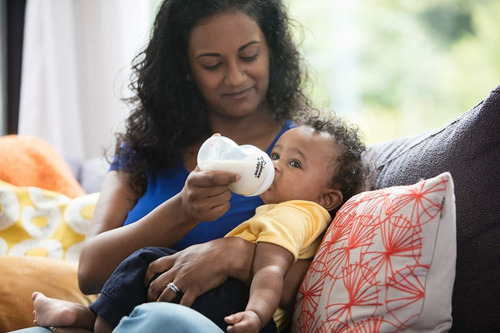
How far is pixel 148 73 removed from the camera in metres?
1.81

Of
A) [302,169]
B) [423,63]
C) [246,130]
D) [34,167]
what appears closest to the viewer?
[302,169]

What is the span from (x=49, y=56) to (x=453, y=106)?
313 cm

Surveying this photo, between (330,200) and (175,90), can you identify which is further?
(175,90)

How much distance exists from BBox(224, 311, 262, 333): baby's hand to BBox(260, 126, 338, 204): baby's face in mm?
380

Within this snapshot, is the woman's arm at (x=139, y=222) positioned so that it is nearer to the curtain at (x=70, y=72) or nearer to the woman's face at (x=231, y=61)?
the woman's face at (x=231, y=61)

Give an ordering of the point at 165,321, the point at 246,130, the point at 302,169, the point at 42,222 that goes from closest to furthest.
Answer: the point at 165,321, the point at 302,169, the point at 246,130, the point at 42,222

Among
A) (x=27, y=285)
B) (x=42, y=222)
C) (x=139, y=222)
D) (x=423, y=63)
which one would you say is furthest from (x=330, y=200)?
(x=423, y=63)

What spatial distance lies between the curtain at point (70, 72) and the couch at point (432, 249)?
2.16m

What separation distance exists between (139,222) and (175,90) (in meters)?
0.51

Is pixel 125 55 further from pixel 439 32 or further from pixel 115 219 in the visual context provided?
pixel 439 32

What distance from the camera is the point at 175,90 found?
181 cm

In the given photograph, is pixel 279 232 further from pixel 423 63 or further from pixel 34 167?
pixel 423 63

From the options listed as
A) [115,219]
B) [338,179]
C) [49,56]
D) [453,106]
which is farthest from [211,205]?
[453,106]

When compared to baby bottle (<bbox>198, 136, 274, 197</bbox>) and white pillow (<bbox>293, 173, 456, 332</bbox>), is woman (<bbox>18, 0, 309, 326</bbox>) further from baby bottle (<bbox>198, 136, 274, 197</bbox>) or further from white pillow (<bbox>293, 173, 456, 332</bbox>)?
white pillow (<bbox>293, 173, 456, 332</bbox>)
